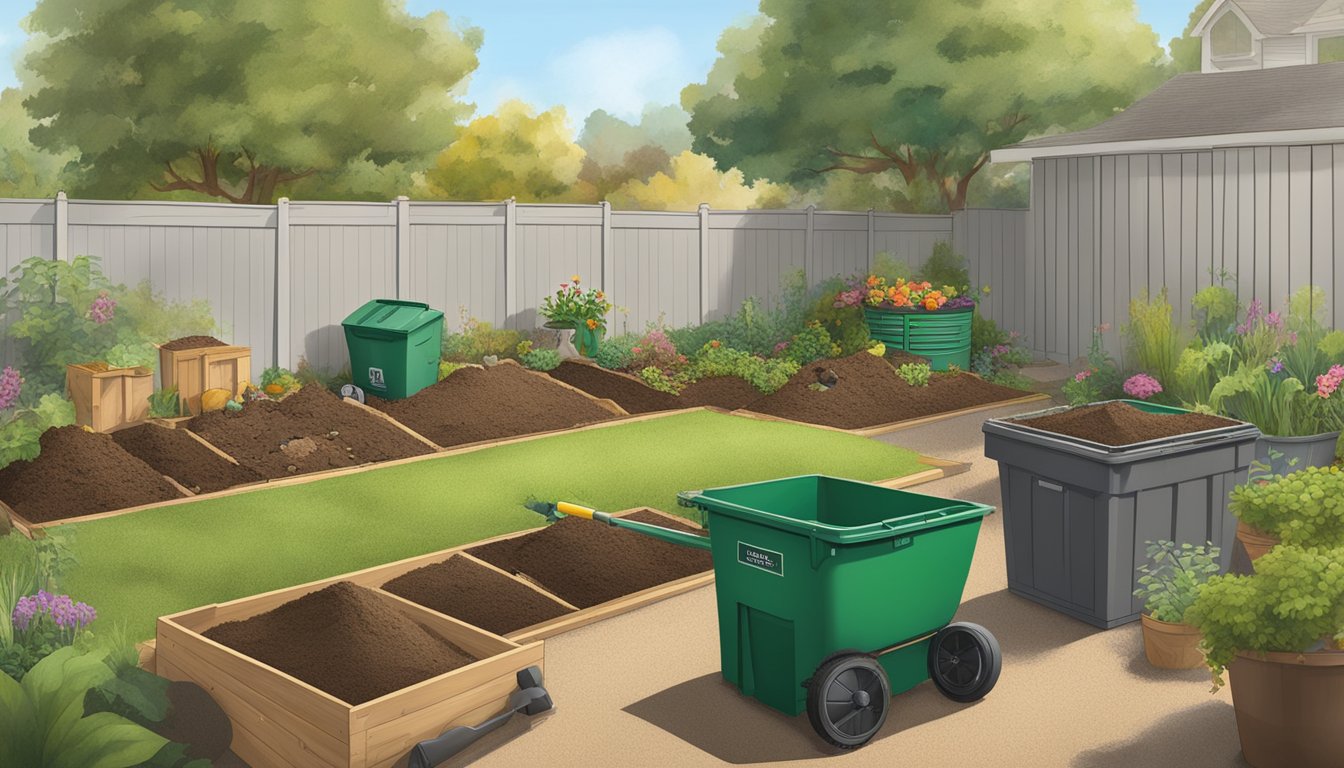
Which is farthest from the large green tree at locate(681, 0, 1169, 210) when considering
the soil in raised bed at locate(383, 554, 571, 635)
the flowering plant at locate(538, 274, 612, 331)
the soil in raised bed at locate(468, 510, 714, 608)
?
the soil in raised bed at locate(383, 554, 571, 635)

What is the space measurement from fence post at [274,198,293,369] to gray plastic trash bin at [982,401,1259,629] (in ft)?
30.7

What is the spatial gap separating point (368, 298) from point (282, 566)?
7.43m

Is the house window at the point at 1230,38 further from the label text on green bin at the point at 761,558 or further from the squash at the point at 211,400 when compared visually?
the label text on green bin at the point at 761,558

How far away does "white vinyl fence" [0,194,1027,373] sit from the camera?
46.5 feet

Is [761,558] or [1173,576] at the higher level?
A: [761,558]

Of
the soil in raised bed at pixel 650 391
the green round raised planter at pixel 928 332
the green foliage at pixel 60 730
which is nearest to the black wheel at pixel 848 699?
the green foliage at pixel 60 730

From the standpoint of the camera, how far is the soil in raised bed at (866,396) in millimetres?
13555

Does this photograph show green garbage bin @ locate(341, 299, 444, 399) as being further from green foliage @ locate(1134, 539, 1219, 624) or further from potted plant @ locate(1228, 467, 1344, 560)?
potted plant @ locate(1228, 467, 1344, 560)

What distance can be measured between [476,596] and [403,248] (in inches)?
351

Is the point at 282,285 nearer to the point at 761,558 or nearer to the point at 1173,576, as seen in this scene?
the point at 761,558

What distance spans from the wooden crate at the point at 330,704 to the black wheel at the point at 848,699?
4.28ft

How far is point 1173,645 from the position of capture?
22.0ft

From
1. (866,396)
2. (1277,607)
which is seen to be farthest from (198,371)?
(1277,607)

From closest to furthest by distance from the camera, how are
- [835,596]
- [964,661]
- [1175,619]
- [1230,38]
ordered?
[835,596] → [964,661] → [1175,619] → [1230,38]
